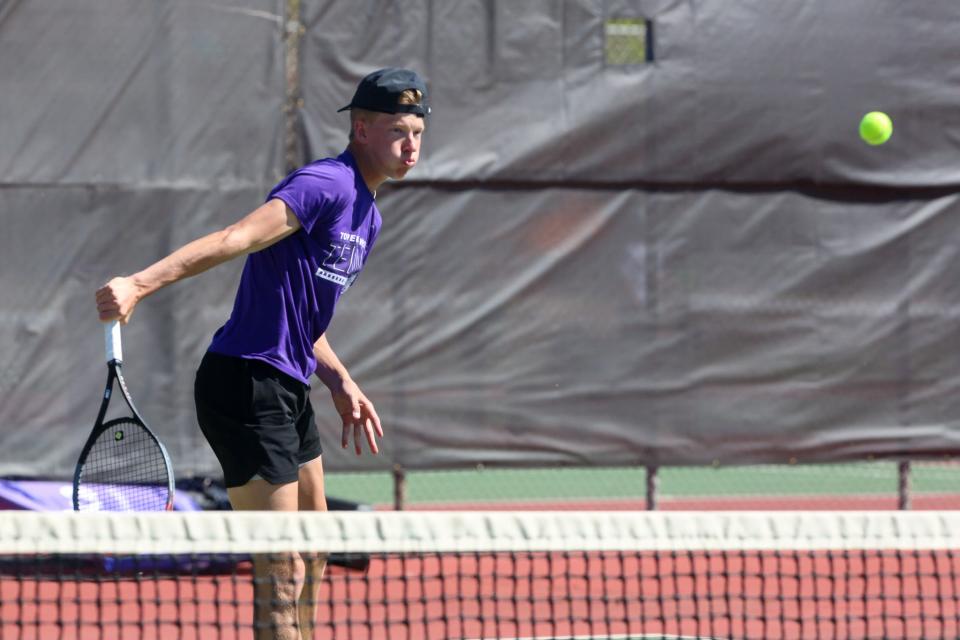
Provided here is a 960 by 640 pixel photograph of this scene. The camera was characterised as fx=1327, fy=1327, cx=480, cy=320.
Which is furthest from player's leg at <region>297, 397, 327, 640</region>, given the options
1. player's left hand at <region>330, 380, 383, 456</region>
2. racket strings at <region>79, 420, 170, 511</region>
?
racket strings at <region>79, 420, 170, 511</region>

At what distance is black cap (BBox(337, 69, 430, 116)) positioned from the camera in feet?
9.54

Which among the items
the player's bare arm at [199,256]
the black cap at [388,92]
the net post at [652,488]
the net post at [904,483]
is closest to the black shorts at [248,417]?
the player's bare arm at [199,256]

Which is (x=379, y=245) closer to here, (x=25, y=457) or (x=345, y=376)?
(x=25, y=457)

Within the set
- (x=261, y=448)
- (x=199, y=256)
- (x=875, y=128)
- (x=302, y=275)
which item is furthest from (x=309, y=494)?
(x=875, y=128)

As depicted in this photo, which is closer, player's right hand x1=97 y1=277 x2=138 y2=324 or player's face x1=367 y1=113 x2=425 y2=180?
player's right hand x1=97 y1=277 x2=138 y2=324

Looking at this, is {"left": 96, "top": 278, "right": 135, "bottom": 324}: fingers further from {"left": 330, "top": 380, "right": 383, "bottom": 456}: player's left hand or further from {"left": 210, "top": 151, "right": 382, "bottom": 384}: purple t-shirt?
{"left": 330, "top": 380, "right": 383, "bottom": 456}: player's left hand

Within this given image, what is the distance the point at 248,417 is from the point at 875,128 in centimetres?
358

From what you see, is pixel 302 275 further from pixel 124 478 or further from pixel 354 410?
pixel 124 478

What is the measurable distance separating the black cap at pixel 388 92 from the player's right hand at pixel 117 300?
2.46ft

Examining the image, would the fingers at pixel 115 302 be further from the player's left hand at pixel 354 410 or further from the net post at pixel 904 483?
the net post at pixel 904 483

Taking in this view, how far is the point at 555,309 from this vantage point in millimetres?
5488

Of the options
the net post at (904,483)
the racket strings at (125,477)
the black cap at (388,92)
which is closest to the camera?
the black cap at (388,92)

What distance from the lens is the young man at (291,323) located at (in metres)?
2.77

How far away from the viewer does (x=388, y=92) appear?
2908 millimetres
